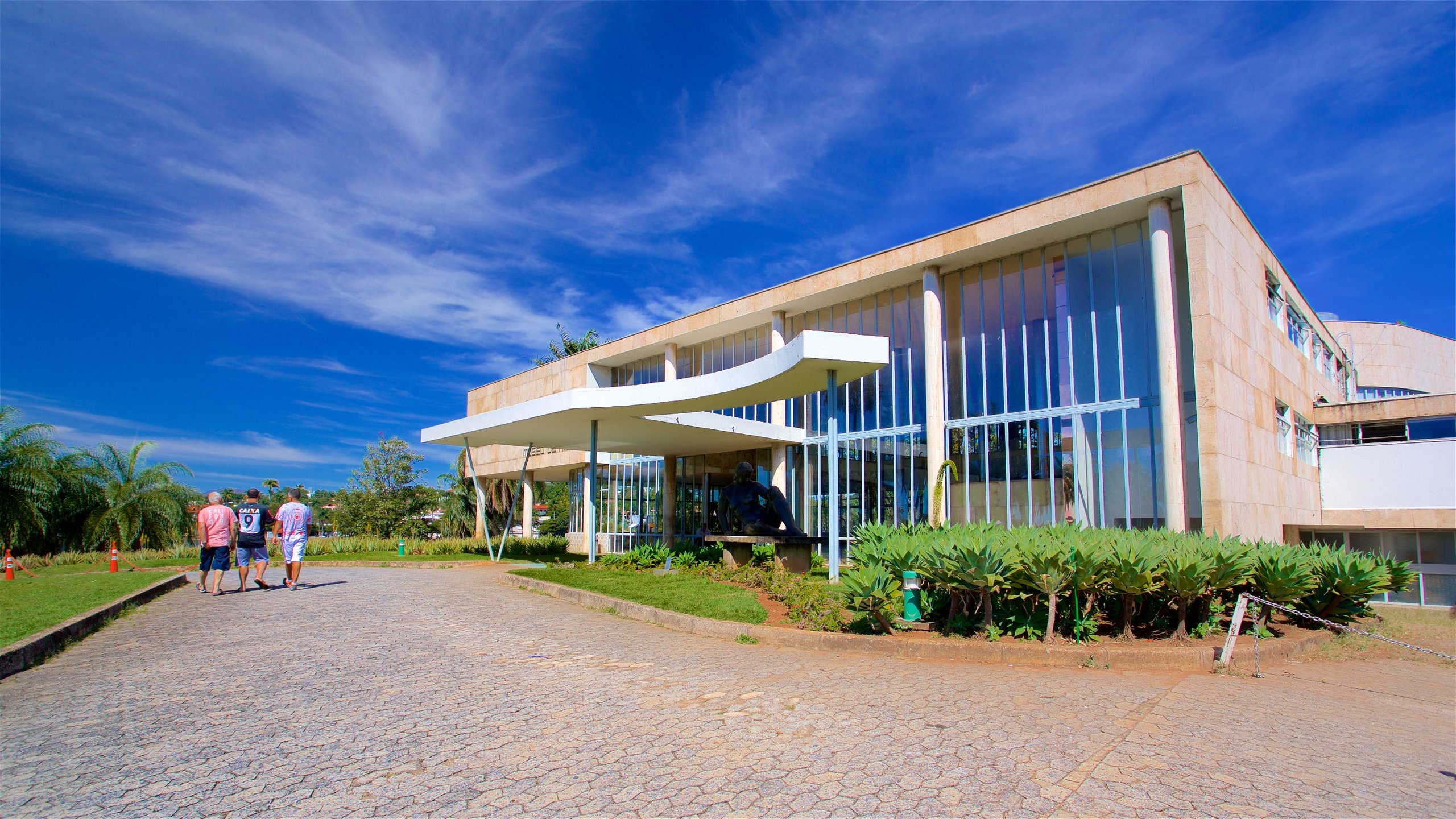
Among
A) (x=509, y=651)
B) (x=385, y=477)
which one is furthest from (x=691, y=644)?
(x=385, y=477)

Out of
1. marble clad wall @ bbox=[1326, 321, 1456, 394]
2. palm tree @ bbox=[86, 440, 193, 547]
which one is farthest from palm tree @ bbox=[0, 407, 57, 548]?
marble clad wall @ bbox=[1326, 321, 1456, 394]

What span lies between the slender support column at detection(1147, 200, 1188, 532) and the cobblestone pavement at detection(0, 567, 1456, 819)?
17.7 ft

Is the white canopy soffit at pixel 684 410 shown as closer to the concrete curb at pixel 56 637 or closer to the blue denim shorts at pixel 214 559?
the blue denim shorts at pixel 214 559

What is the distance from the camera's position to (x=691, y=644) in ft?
26.5

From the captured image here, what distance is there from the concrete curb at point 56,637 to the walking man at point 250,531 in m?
1.57

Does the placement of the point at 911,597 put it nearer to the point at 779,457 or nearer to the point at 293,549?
the point at 293,549

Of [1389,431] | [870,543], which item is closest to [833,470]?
[870,543]

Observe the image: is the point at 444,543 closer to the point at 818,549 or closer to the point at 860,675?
the point at 818,549

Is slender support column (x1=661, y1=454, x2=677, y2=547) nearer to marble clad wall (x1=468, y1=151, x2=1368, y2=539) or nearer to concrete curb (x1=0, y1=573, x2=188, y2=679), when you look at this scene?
marble clad wall (x1=468, y1=151, x2=1368, y2=539)

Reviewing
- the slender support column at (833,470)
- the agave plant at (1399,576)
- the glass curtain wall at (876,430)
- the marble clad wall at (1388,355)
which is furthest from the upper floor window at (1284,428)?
the marble clad wall at (1388,355)

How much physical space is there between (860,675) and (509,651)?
339 centimetres

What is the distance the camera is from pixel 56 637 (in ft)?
23.1

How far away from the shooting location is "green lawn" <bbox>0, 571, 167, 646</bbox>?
7.60 m

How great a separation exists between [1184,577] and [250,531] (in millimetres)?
13088
